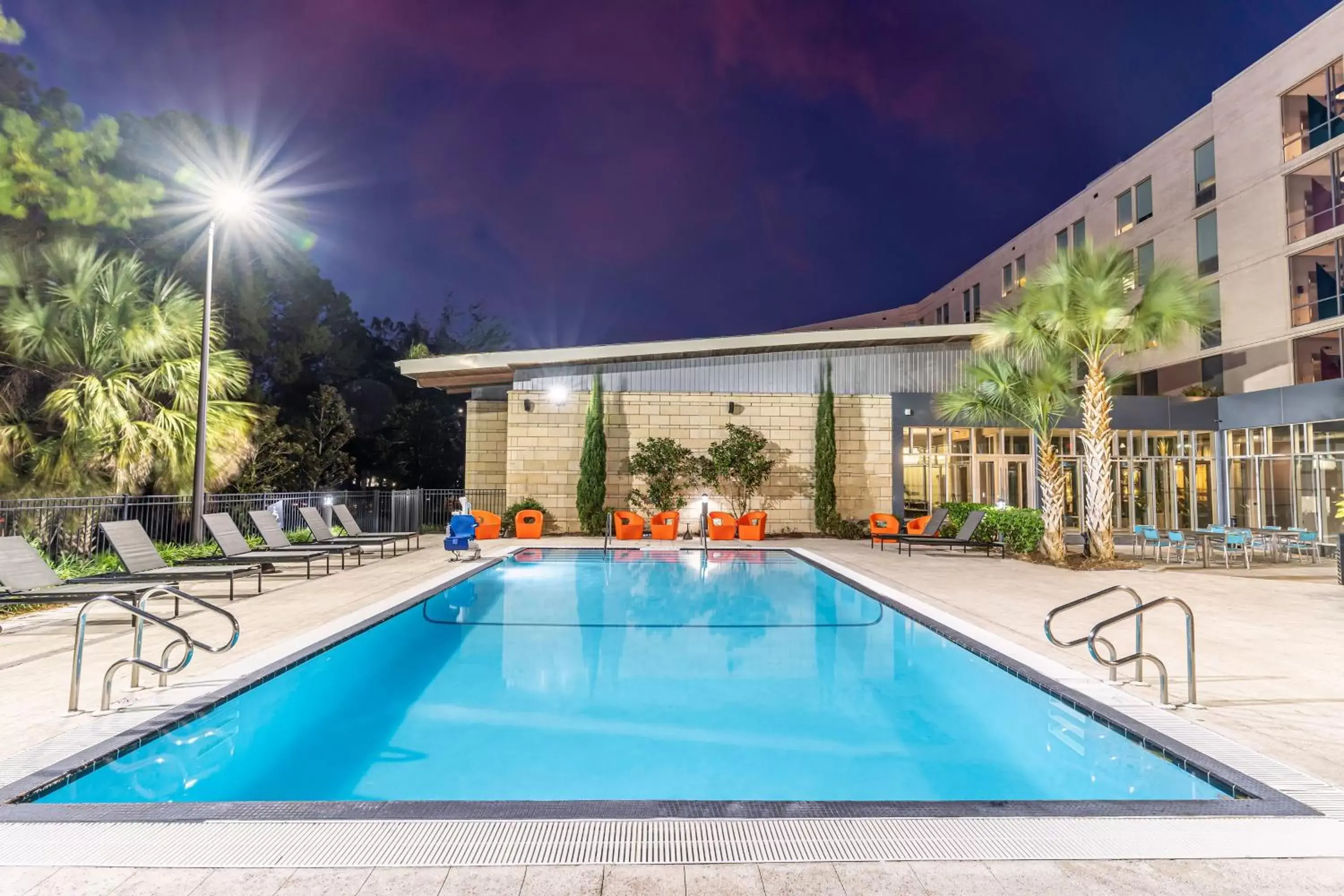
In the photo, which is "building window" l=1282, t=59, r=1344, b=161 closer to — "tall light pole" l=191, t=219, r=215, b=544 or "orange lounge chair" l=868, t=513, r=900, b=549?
"orange lounge chair" l=868, t=513, r=900, b=549

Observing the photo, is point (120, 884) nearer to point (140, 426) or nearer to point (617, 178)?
point (140, 426)

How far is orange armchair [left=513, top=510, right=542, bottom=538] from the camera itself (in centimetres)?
1758

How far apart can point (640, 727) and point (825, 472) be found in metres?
14.4

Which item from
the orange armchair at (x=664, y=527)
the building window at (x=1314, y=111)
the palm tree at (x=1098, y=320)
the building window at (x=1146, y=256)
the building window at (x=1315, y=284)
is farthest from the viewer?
the building window at (x=1146, y=256)

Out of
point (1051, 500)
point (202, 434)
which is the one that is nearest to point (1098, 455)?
point (1051, 500)

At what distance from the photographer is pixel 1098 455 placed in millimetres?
12461

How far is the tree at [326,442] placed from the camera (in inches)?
874

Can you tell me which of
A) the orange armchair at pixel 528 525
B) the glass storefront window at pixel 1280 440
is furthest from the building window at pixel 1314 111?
the orange armchair at pixel 528 525

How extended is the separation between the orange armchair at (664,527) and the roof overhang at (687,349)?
14.3ft

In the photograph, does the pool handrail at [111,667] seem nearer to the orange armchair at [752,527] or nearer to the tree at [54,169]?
the tree at [54,169]

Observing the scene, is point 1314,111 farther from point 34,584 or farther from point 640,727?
point 34,584

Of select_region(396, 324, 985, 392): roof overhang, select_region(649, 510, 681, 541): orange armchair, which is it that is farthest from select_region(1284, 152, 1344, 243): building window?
select_region(649, 510, 681, 541): orange armchair

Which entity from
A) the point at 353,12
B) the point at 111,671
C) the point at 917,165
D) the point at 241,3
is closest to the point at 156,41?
the point at 241,3

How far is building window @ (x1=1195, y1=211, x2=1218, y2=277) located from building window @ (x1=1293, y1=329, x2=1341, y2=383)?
10.2 ft
